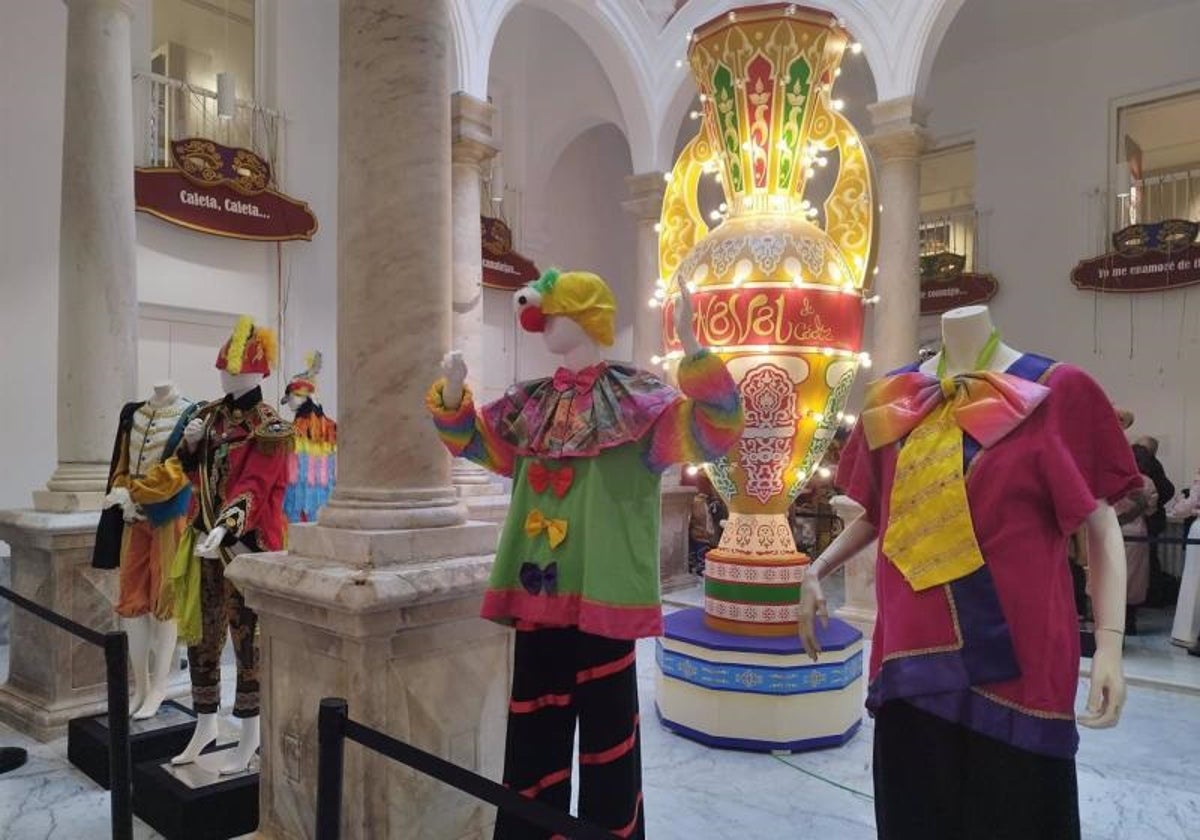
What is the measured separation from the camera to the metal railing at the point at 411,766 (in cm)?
146

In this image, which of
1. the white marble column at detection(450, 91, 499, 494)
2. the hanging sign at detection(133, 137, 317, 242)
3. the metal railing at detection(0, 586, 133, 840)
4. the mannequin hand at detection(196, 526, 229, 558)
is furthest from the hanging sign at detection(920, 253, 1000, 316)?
the metal railing at detection(0, 586, 133, 840)

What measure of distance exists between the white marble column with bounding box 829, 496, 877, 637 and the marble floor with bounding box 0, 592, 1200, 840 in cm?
197

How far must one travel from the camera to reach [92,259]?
481cm

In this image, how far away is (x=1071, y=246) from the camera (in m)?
10.1

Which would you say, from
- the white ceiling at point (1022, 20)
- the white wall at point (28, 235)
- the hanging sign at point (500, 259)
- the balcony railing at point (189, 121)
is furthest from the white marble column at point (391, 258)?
the white ceiling at point (1022, 20)

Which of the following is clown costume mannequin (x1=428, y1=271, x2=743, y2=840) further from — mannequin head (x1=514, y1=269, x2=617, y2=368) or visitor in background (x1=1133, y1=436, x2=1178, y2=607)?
visitor in background (x1=1133, y1=436, x2=1178, y2=607)

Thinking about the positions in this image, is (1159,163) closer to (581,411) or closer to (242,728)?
(581,411)

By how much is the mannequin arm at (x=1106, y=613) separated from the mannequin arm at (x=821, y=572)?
500 mm

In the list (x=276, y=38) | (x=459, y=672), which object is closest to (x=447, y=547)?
(x=459, y=672)

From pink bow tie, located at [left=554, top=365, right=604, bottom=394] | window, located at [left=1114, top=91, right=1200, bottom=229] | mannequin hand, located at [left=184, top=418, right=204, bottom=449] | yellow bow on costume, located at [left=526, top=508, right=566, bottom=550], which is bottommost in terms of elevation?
yellow bow on costume, located at [left=526, top=508, right=566, bottom=550]

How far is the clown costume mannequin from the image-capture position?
2.18m

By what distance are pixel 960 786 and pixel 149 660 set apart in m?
3.80

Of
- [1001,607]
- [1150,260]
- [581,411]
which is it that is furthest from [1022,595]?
[1150,260]

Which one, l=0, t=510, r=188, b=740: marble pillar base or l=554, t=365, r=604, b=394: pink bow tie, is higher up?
l=554, t=365, r=604, b=394: pink bow tie
